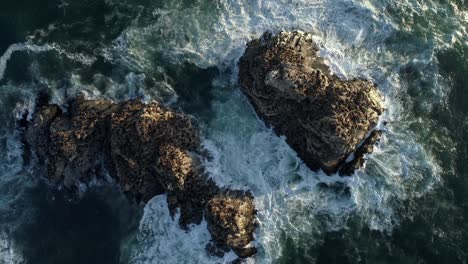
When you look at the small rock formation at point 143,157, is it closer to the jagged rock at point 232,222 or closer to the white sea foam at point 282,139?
the jagged rock at point 232,222

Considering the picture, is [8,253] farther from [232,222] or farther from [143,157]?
[232,222]

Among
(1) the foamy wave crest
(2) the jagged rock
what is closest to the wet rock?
(2) the jagged rock

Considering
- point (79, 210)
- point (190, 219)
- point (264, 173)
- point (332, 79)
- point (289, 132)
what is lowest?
point (79, 210)

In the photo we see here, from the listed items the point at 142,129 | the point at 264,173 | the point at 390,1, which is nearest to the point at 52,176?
the point at 142,129

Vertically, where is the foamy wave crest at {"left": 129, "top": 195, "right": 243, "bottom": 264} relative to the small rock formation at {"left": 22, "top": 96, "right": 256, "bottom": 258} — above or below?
below

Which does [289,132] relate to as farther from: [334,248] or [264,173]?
[334,248]

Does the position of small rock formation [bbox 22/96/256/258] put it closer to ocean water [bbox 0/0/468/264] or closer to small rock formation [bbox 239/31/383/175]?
ocean water [bbox 0/0/468/264]

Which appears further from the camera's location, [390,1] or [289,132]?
[390,1]
